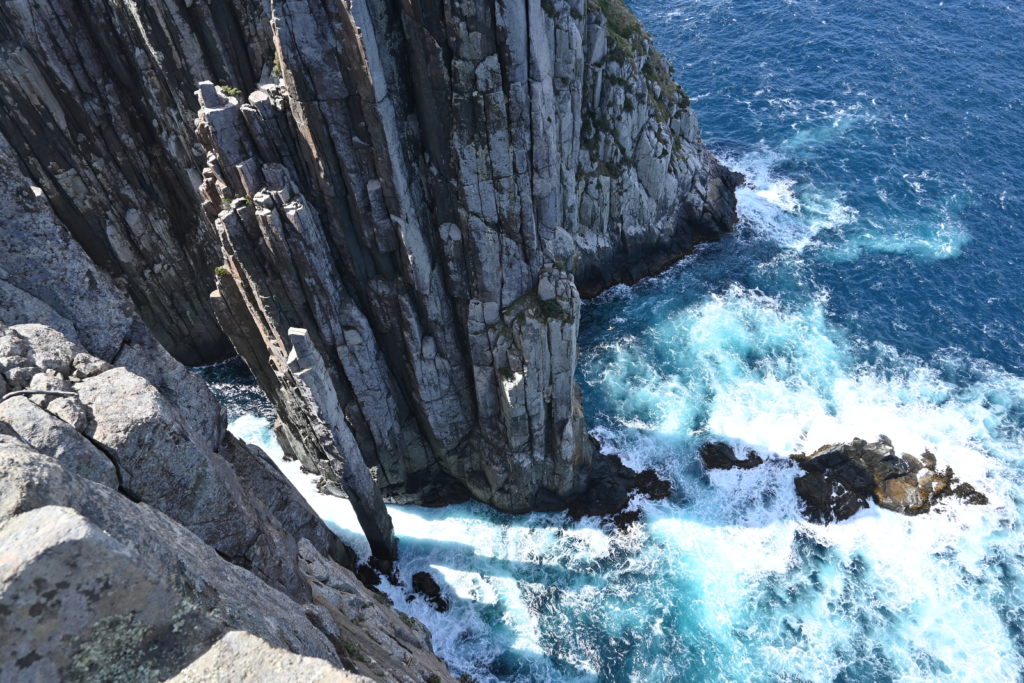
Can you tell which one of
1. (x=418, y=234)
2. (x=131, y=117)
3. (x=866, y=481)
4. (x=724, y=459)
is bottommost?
(x=866, y=481)

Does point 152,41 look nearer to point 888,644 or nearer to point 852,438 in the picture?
point 852,438

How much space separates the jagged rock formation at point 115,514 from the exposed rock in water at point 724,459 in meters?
34.5

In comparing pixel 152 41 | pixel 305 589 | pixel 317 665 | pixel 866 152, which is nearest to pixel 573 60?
pixel 152 41

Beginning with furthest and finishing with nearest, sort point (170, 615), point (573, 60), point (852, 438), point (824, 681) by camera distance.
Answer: point (852, 438) < point (573, 60) < point (824, 681) < point (170, 615)

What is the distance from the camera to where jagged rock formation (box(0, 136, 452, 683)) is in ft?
32.2

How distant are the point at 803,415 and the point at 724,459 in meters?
9.48

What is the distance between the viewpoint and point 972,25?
3905 inches

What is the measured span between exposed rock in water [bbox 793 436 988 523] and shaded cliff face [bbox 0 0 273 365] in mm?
51885

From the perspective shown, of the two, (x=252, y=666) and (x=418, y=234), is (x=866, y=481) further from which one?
(x=252, y=666)

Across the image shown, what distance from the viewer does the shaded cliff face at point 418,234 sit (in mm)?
31188

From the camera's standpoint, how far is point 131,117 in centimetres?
4975

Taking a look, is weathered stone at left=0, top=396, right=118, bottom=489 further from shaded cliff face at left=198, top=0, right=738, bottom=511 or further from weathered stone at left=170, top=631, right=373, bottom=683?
shaded cliff face at left=198, top=0, right=738, bottom=511

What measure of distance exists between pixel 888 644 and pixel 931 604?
17.1ft

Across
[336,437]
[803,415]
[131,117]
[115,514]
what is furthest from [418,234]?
[803,415]
